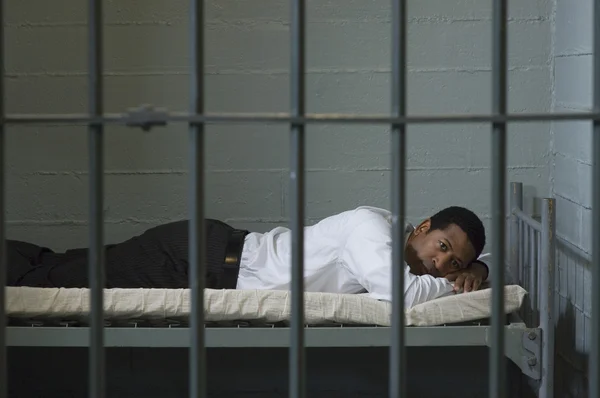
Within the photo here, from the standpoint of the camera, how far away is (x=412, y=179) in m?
3.71

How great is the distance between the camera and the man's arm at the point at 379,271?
9.27 ft

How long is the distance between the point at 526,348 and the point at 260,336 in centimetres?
75

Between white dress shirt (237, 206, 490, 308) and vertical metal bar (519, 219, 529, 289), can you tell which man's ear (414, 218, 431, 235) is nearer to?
white dress shirt (237, 206, 490, 308)

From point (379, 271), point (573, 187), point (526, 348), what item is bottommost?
point (526, 348)

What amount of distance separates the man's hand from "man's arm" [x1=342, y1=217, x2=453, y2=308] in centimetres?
5

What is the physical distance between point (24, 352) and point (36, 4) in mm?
1304

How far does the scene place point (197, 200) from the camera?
1147 mm

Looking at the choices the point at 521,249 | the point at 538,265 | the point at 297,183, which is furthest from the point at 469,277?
the point at 297,183

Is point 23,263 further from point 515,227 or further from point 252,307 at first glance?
point 515,227

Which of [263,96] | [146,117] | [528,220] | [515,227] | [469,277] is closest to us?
[146,117]

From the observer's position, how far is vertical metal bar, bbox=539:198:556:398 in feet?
8.98

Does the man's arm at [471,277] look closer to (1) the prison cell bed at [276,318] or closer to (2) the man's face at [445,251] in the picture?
(2) the man's face at [445,251]

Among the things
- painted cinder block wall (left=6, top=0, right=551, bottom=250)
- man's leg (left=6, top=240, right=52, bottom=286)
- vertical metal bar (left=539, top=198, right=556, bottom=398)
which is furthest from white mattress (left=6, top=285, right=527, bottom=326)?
painted cinder block wall (left=6, top=0, right=551, bottom=250)

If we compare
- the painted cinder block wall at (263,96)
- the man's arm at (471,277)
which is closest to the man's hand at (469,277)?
the man's arm at (471,277)
